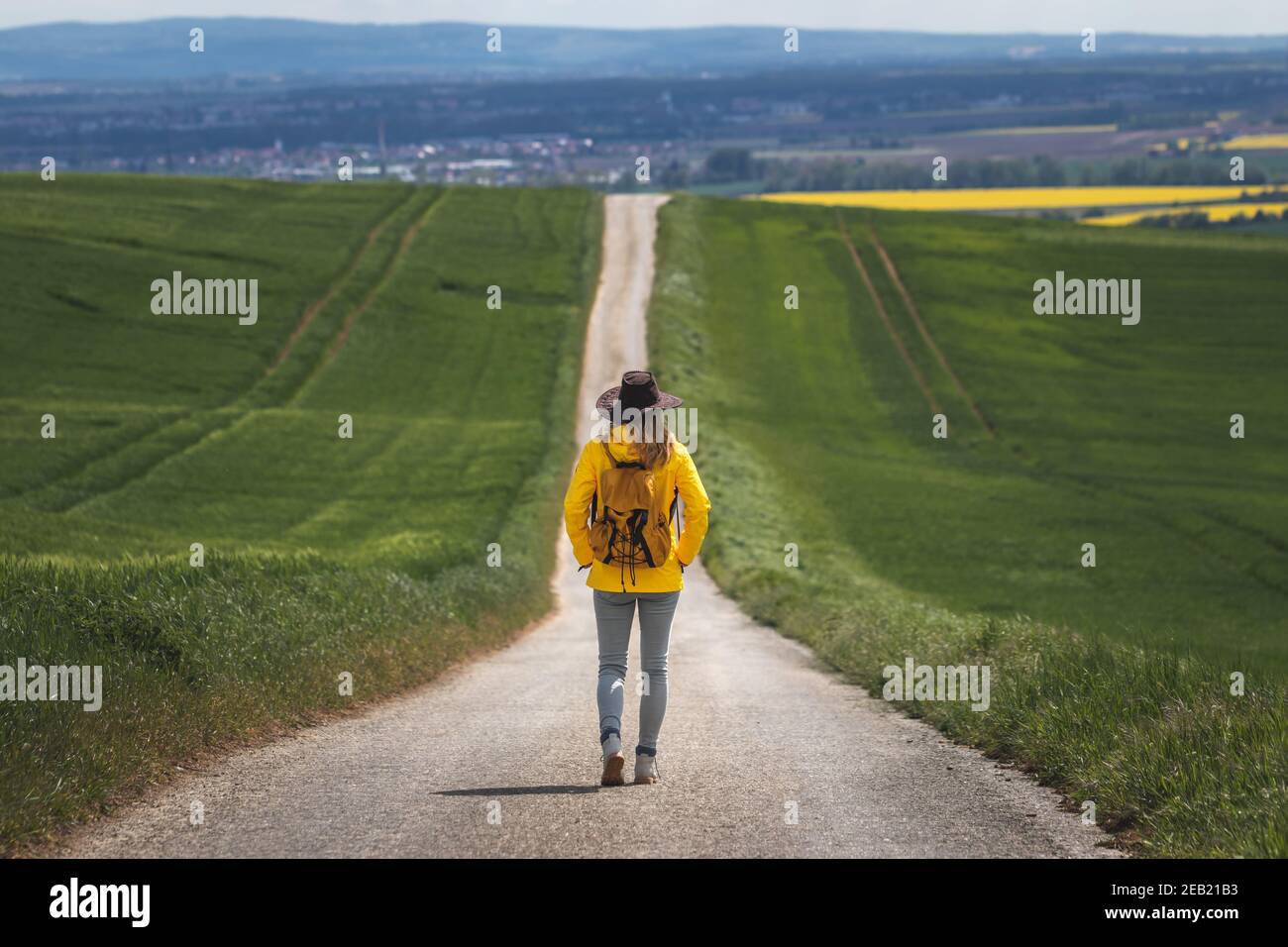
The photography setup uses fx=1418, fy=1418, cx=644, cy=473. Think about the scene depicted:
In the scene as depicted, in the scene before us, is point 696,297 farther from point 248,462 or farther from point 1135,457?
point 248,462

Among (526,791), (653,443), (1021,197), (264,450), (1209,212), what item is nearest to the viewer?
(526,791)

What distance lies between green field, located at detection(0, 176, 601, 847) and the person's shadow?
1.96 meters

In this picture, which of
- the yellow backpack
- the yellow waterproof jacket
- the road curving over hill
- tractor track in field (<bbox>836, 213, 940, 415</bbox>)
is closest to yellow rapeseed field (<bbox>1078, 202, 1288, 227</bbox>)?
tractor track in field (<bbox>836, 213, 940, 415</bbox>)

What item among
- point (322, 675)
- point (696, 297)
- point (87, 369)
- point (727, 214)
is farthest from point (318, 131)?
point (322, 675)

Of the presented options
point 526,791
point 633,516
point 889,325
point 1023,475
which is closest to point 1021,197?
point 889,325

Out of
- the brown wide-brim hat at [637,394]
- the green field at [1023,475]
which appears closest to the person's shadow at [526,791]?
the brown wide-brim hat at [637,394]

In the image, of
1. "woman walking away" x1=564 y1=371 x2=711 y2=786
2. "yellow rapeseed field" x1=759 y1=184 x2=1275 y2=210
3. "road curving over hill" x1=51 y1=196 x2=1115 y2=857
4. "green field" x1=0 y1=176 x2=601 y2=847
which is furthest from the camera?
"yellow rapeseed field" x1=759 y1=184 x2=1275 y2=210

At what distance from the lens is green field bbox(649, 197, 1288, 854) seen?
9.62m

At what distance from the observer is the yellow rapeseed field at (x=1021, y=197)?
425 feet

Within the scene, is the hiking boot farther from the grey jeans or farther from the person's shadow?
the person's shadow

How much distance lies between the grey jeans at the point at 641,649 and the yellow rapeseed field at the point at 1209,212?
106 metres

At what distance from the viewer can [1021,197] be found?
462ft

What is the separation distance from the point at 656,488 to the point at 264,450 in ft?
131

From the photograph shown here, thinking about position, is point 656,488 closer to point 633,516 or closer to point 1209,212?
point 633,516
